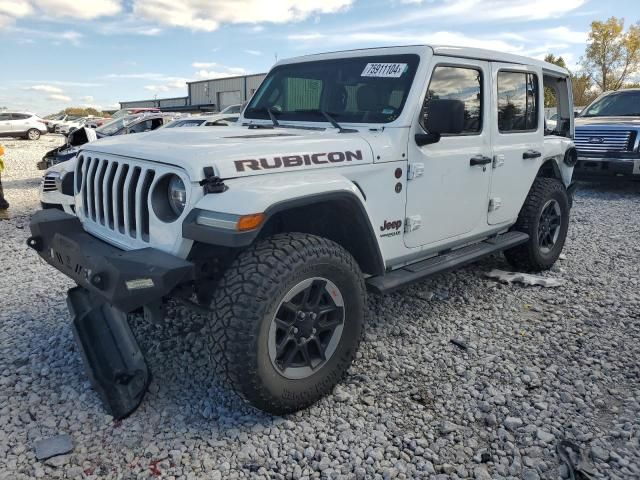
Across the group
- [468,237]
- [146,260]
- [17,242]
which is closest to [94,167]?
[146,260]

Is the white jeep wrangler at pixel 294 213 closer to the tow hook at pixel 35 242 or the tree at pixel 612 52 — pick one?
the tow hook at pixel 35 242

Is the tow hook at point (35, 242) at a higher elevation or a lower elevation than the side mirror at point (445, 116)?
lower

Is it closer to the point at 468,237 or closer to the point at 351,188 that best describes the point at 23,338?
the point at 351,188

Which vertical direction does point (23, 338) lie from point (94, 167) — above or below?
below

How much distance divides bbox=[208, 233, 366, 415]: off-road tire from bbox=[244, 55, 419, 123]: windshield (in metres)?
1.15

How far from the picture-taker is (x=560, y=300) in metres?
4.46

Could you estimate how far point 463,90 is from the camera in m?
3.79

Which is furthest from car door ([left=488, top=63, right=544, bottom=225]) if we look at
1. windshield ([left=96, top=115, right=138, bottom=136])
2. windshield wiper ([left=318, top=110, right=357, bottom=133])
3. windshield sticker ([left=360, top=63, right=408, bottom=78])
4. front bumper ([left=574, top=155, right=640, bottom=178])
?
windshield ([left=96, top=115, right=138, bottom=136])

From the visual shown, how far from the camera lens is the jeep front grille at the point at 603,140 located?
9.38 meters

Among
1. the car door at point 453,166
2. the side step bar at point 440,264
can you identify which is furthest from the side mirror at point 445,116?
the side step bar at point 440,264

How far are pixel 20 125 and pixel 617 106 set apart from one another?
1032 inches

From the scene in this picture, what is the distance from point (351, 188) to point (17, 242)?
5084 mm

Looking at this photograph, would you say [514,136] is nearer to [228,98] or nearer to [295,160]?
[295,160]

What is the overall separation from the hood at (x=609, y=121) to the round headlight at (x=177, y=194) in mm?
9438
